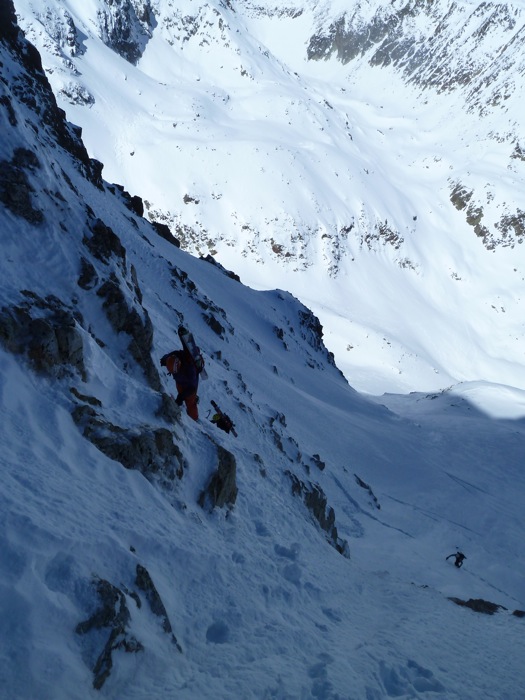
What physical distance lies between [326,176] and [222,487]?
71378 millimetres

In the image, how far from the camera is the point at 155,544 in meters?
5.49

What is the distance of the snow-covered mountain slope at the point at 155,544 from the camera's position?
425 cm

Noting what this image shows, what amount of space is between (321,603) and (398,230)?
232 feet

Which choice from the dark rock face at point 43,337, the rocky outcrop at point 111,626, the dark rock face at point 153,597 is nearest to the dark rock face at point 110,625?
the rocky outcrop at point 111,626

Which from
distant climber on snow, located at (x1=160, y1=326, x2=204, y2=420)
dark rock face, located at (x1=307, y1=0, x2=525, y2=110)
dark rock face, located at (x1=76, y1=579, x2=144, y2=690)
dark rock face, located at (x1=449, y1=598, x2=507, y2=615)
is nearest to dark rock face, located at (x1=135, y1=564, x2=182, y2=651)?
dark rock face, located at (x1=76, y1=579, x2=144, y2=690)

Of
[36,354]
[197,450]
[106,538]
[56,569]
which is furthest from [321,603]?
[36,354]

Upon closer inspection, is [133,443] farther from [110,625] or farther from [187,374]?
[187,374]

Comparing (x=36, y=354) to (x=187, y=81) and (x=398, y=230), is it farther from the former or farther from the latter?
(x=187, y=81)

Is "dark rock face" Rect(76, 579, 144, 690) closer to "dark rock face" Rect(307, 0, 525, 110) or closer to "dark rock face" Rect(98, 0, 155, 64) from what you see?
"dark rock face" Rect(98, 0, 155, 64)

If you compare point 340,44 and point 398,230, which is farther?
point 340,44

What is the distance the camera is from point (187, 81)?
313ft

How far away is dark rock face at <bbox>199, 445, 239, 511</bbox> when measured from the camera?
23.5 feet

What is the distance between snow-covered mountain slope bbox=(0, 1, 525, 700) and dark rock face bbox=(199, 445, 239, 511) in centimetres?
3

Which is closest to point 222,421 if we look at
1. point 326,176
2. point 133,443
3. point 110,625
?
point 133,443
